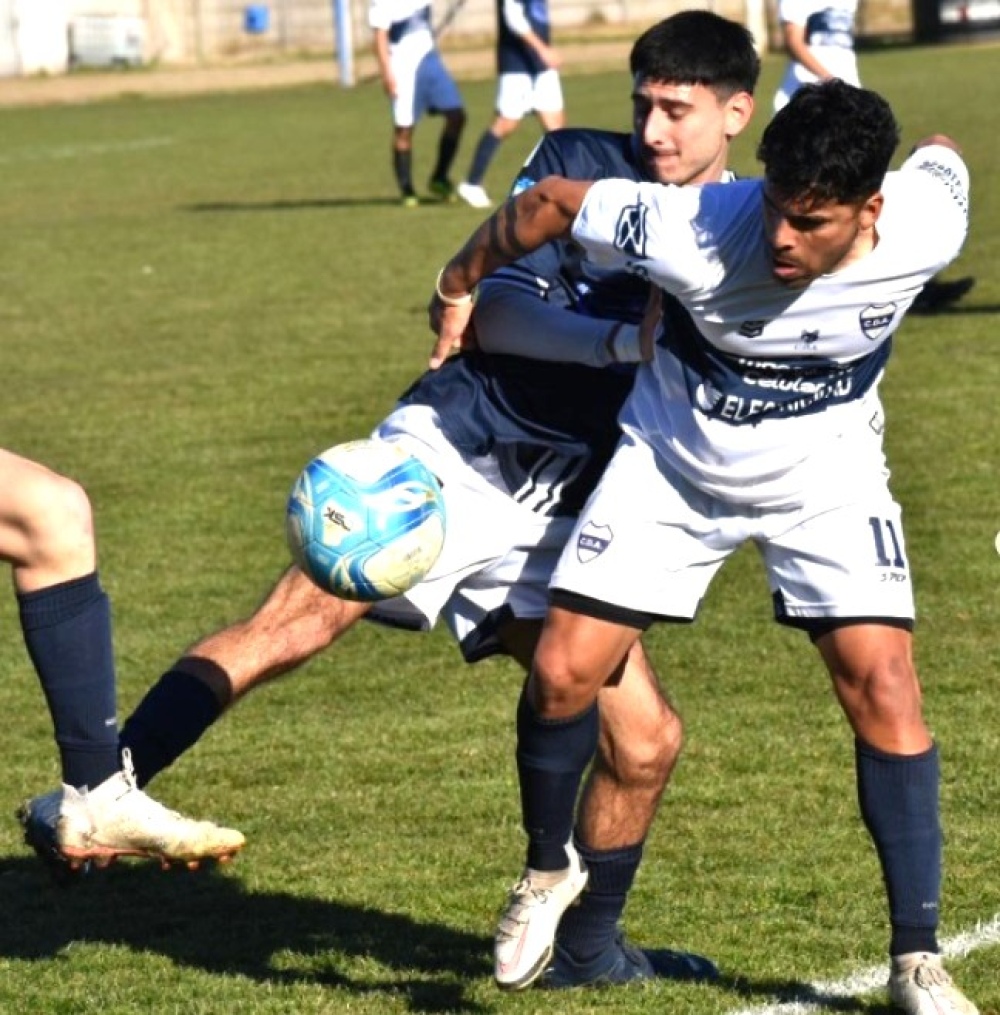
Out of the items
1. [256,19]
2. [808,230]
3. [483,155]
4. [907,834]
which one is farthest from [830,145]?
[256,19]

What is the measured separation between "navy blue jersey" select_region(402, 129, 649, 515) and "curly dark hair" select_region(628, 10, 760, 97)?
0.21 metres

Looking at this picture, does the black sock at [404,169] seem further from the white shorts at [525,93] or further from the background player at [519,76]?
the white shorts at [525,93]

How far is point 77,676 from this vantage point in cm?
500

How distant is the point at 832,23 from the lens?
1420cm

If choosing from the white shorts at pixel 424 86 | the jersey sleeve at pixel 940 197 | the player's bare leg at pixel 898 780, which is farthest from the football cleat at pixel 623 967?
the white shorts at pixel 424 86

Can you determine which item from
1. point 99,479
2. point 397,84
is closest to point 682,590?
point 99,479

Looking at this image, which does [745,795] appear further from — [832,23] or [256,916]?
[832,23]

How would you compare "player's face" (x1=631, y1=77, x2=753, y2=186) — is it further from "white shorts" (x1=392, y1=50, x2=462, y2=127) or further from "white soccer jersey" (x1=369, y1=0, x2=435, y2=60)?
"white shorts" (x1=392, y1=50, x2=462, y2=127)

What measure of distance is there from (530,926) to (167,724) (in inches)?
38.3

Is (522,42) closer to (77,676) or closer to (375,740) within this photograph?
(375,740)

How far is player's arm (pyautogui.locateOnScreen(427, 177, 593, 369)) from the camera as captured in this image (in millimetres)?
4773

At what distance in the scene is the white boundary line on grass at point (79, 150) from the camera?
28609 mm

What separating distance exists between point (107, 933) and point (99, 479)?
532 cm

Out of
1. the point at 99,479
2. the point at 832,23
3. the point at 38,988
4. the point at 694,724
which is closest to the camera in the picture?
the point at 38,988
